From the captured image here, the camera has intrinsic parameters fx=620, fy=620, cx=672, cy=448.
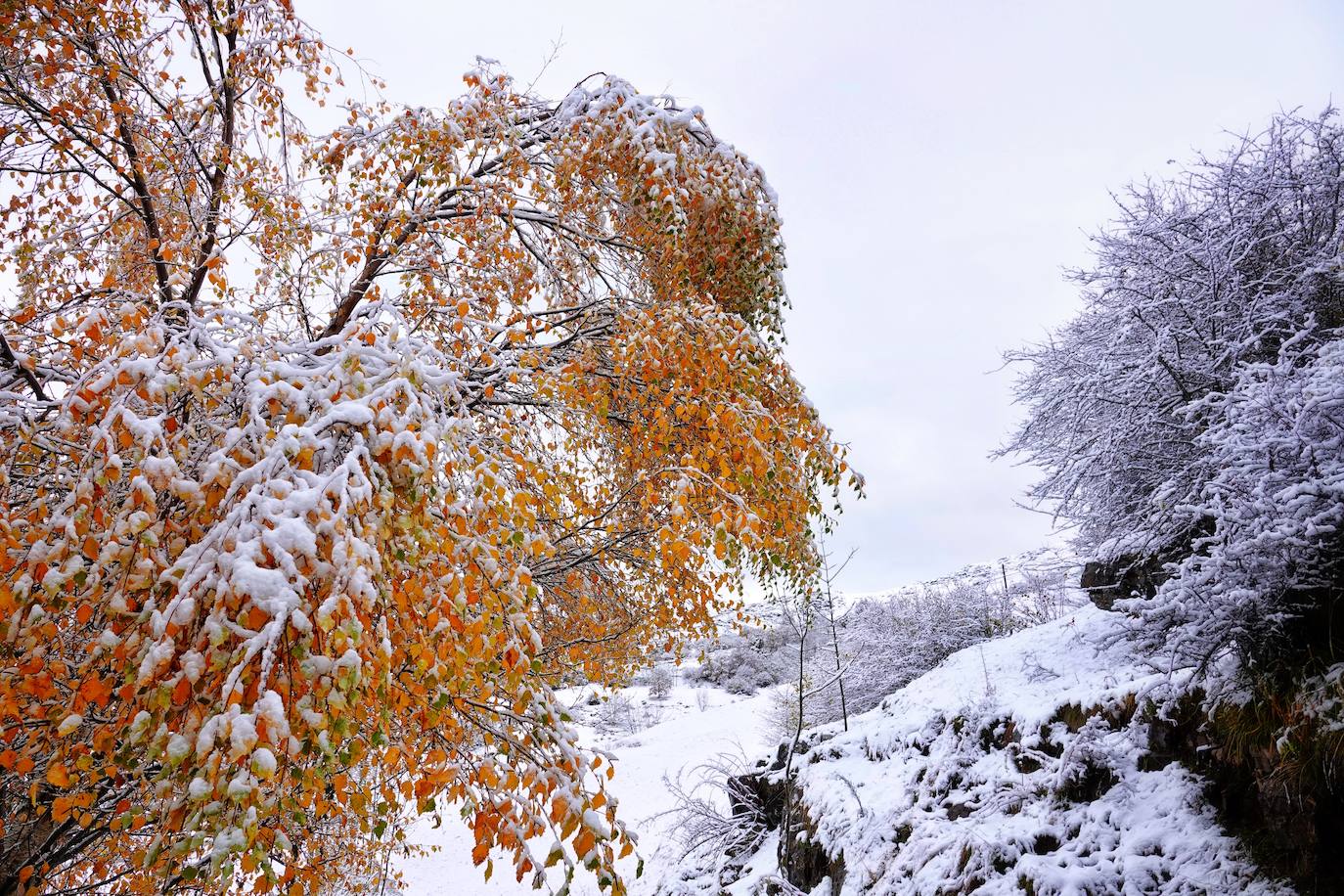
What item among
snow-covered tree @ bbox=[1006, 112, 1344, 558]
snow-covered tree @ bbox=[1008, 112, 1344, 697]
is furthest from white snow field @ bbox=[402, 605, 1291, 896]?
snow-covered tree @ bbox=[1006, 112, 1344, 558]

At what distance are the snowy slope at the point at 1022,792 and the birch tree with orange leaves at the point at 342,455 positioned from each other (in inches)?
87.0

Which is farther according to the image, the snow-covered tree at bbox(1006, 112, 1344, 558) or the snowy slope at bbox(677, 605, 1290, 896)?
the snow-covered tree at bbox(1006, 112, 1344, 558)

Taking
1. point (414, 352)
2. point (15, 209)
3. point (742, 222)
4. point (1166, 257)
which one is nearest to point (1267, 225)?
point (1166, 257)

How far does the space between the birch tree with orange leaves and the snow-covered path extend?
5.64m

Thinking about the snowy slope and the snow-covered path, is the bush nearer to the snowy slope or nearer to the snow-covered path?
the snow-covered path

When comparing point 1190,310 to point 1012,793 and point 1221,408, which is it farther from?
point 1012,793

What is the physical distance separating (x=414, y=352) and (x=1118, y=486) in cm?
538

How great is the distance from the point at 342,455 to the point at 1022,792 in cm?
481

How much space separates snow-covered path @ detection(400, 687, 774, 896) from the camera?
1218 centimetres

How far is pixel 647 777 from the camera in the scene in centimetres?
1591

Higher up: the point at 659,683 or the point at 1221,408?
the point at 1221,408

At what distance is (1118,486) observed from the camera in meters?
5.07

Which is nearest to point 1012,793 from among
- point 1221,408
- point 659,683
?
point 1221,408

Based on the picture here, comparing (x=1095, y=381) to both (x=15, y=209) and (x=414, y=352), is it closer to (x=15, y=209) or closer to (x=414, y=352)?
(x=414, y=352)
